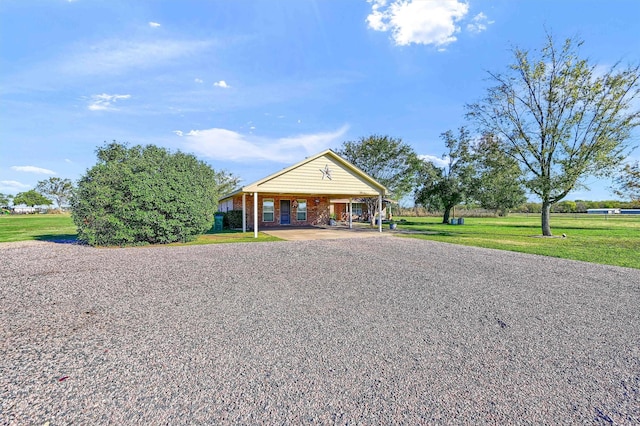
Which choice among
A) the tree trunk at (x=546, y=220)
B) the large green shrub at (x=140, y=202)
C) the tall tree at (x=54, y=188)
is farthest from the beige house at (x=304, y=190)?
the tall tree at (x=54, y=188)

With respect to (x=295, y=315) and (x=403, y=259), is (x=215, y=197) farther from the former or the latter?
(x=295, y=315)

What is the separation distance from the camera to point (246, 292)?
16.1 feet

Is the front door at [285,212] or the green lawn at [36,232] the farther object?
the front door at [285,212]

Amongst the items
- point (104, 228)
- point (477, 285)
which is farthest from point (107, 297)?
point (104, 228)

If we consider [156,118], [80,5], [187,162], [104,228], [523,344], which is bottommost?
[523,344]

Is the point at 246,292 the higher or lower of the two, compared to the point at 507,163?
lower

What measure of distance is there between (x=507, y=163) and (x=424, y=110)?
19.0 feet

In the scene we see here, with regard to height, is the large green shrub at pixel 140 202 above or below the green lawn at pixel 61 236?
above

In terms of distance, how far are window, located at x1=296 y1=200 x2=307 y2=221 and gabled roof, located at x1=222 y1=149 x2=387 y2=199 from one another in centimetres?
579

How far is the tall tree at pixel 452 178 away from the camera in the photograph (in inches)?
1089

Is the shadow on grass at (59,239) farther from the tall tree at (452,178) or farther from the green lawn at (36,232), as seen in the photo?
the tall tree at (452,178)

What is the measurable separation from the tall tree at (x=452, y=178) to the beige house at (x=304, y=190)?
13.5 meters

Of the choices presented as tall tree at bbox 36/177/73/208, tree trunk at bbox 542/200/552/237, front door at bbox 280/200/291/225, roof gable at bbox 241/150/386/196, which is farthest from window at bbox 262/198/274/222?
tall tree at bbox 36/177/73/208

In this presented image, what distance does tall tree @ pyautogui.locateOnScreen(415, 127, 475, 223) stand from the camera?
2766 cm
